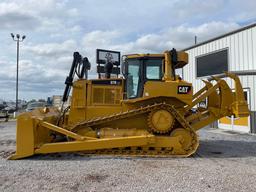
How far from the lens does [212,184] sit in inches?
243

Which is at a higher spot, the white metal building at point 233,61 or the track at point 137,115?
the white metal building at point 233,61

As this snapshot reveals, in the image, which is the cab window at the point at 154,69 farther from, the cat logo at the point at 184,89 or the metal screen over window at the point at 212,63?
the metal screen over window at the point at 212,63

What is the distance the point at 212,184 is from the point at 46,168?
3.84 metres

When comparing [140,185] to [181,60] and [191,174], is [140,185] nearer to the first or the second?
[191,174]

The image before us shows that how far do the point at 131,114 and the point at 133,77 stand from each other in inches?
48.1

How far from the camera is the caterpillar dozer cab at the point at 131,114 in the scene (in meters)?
9.05

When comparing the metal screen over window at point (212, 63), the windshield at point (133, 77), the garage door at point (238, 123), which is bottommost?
the garage door at point (238, 123)

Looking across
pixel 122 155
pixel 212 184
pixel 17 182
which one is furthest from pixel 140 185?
pixel 122 155

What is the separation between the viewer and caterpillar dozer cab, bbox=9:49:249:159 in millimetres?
9055

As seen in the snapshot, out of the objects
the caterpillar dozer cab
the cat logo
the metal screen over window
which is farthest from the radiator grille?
the metal screen over window

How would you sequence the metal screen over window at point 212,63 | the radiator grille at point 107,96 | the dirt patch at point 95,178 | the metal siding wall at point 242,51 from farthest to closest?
the metal screen over window at point 212,63 < the metal siding wall at point 242,51 < the radiator grille at point 107,96 < the dirt patch at point 95,178

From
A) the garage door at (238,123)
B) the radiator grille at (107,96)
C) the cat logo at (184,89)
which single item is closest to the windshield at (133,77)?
the radiator grille at (107,96)

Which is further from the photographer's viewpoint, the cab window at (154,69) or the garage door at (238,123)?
the garage door at (238,123)

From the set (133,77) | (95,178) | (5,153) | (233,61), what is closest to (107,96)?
(133,77)
